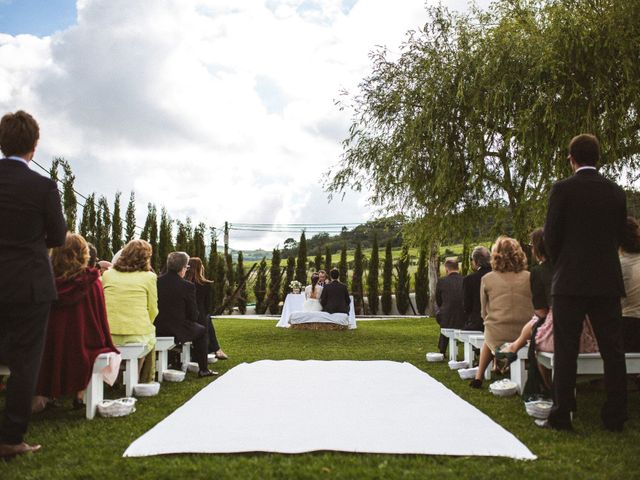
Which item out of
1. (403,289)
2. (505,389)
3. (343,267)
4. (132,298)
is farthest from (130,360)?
(403,289)

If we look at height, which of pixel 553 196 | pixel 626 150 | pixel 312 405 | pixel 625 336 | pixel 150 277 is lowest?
pixel 312 405

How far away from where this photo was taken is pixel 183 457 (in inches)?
136

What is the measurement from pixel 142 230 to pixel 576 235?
807 inches

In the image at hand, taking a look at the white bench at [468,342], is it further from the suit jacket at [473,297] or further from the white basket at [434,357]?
the white basket at [434,357]

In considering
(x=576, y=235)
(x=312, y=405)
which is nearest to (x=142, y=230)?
(x=312, y=405)

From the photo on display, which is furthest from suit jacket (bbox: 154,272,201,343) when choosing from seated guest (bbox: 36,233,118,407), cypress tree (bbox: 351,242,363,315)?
cypress tree (bbox: 351,242,363,315)

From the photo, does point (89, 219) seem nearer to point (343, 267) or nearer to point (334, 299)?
point (334, 299)

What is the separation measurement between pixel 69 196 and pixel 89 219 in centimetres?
145

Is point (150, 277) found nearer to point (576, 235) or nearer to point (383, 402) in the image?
point (383, 402)

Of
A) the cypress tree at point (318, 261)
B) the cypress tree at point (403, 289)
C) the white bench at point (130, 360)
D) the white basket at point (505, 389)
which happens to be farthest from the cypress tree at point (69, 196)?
the white basket at point (505, 389)

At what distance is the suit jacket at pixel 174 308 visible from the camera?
23.2 feet

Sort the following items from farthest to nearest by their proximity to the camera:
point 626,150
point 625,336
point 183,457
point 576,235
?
point 626,150 → point 625,336 → point 576,235 → point 183,457

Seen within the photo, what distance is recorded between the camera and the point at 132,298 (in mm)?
5945

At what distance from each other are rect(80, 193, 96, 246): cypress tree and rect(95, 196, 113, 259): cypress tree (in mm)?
159
